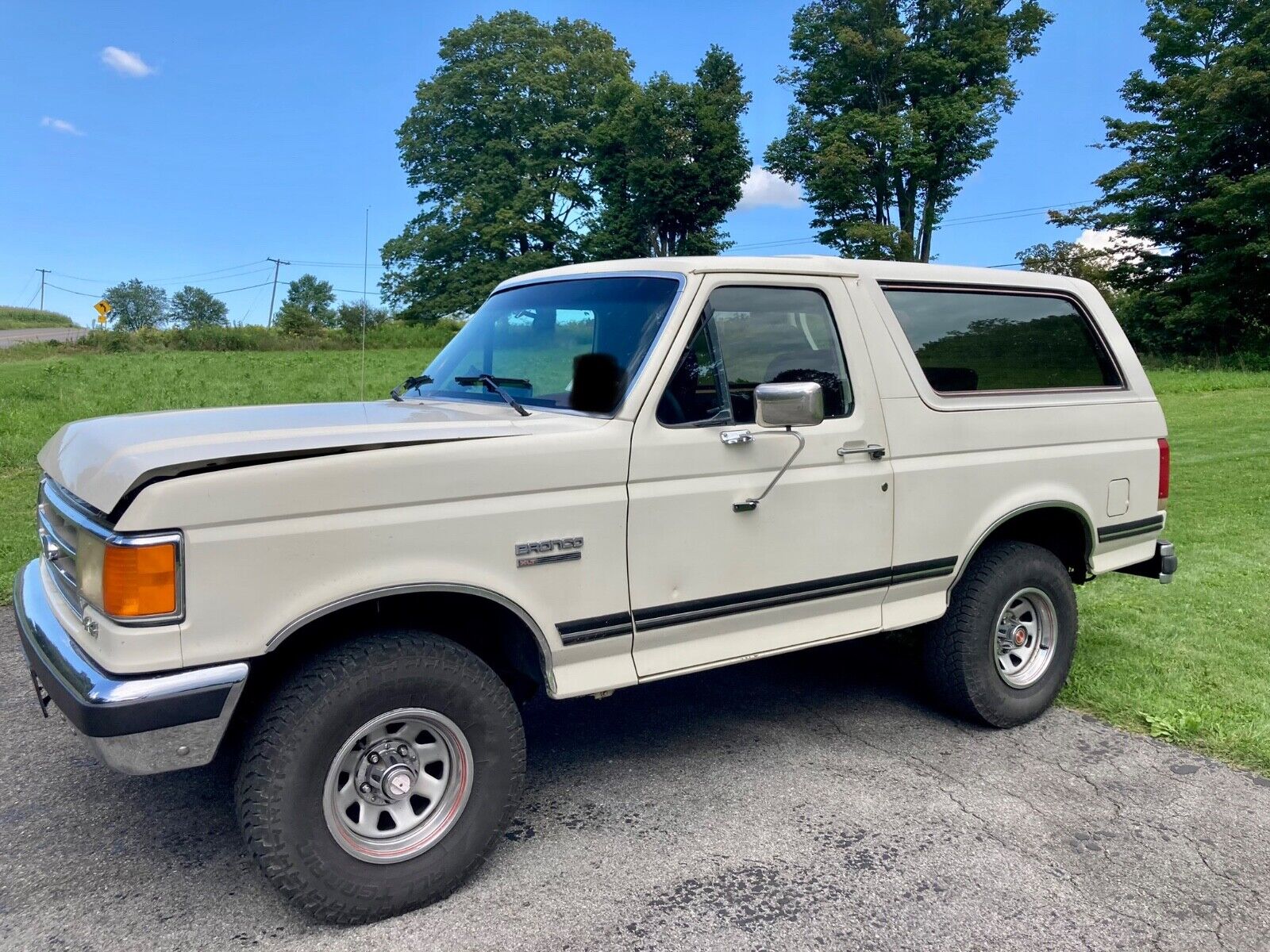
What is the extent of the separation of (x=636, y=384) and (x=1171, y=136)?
40255 millimetres

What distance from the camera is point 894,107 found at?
43.0 metres

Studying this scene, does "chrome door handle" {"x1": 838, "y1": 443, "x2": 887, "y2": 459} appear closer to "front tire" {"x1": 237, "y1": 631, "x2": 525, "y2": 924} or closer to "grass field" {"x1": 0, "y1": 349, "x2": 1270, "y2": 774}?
"front tire" {"x1": 237, "y1": 631, "x2": 525, "y2": 924}

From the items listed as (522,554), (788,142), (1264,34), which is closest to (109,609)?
(522,554)

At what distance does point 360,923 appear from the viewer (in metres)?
2.93

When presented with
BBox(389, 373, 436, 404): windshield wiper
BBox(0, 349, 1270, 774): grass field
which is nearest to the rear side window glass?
BBox(0, 349, 1270, 774): grass field

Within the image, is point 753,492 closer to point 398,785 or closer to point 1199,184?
point 398,785

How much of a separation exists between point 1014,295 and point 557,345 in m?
2.38

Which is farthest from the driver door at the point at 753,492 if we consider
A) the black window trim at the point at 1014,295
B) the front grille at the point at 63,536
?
the front grille at the point at 63,536

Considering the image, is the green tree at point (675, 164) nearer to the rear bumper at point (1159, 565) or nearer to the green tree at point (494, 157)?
the green tree at point (494, 157)

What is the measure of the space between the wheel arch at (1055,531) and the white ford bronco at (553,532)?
26 millimetres

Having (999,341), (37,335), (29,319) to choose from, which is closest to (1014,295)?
(999,341)

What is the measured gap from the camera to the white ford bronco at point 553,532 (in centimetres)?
267

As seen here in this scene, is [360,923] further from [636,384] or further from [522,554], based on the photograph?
[636,384]

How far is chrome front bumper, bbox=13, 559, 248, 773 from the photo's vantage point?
8.40ft
